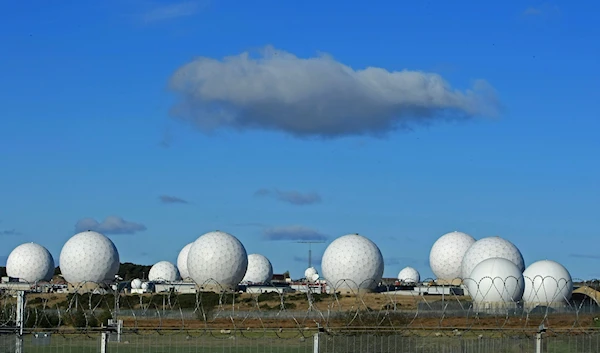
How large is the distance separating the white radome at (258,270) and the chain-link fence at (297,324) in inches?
438

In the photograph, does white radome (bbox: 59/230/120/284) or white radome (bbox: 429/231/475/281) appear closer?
white radome (bbox: 59/230/120/284)

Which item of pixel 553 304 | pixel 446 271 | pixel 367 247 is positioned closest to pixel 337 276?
pixel 367 247

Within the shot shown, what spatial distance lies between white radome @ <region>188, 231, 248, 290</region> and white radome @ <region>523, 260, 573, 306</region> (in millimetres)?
22425

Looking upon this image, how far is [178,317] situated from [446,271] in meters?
45.2

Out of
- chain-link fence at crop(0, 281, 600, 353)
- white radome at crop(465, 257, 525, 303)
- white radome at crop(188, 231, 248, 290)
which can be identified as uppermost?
white radome at crop(188, 231, 248, 290)

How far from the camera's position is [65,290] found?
77125 millimetres

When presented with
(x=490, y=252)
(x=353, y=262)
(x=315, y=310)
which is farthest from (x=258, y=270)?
(x=315, y=310)

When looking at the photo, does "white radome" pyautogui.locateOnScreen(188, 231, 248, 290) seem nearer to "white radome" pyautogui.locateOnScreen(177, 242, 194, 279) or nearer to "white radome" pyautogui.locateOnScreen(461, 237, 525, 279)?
"white radome" pyautogui.locateOnScreen(461, 237, 525, 279)

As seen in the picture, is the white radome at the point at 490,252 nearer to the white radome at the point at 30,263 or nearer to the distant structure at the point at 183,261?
the distant structure at the point at 183,261

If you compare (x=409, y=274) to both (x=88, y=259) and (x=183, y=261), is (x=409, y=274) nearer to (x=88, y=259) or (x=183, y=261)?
(x=183, y=261)

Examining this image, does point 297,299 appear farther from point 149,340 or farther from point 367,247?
point 149,340

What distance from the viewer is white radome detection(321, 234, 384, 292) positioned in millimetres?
73000

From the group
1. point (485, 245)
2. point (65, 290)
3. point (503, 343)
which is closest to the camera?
point (503, 343)

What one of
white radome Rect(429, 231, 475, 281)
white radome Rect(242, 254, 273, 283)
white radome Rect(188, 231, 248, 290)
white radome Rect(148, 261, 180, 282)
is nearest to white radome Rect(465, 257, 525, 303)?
white radome Rect(188, 231, 248, 290)
